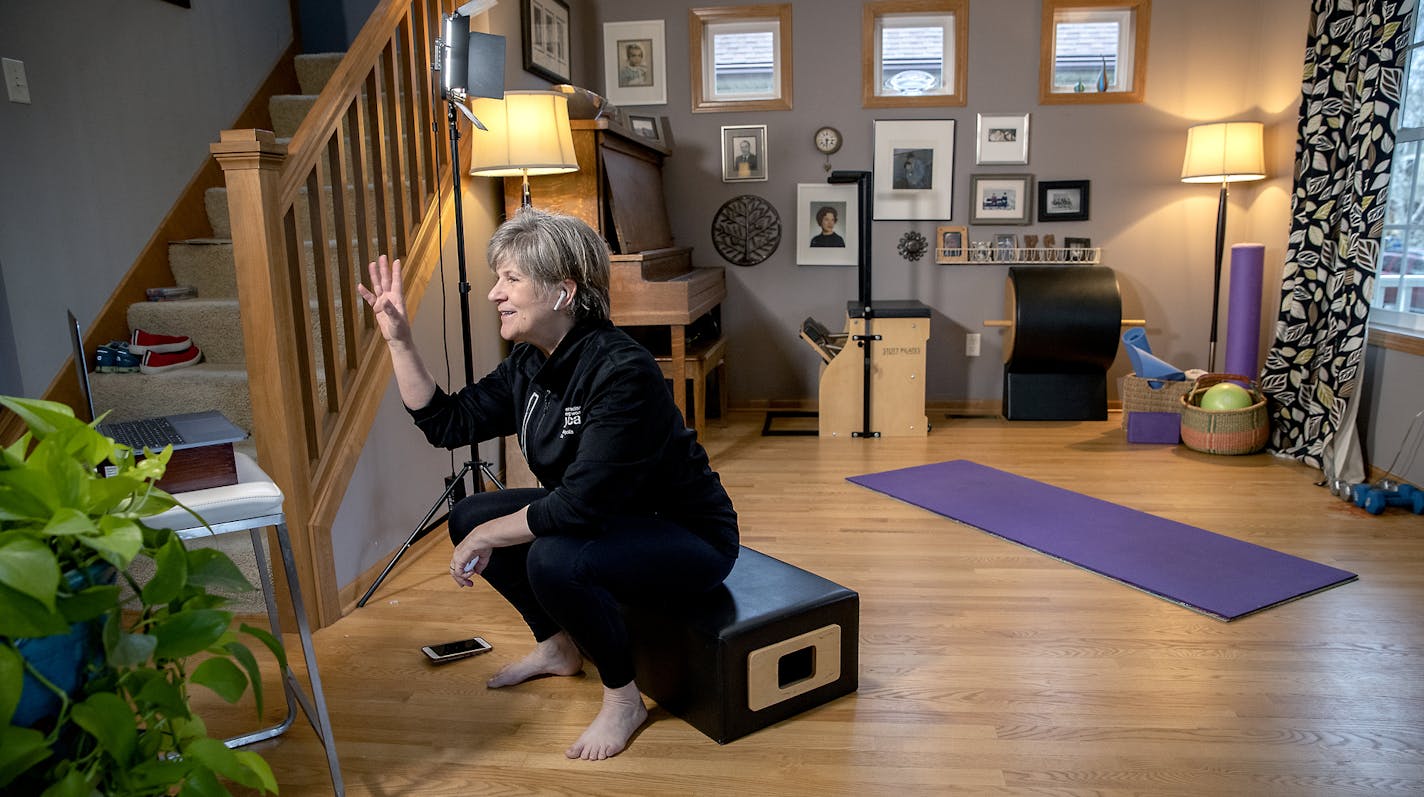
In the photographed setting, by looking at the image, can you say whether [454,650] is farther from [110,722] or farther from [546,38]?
[546,38]

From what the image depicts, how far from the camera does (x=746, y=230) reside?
503cm

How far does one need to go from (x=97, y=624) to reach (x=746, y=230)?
429 cm

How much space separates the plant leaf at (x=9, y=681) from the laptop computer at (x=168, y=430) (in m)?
0.78

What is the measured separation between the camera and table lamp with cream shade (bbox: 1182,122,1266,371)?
4.38 metres

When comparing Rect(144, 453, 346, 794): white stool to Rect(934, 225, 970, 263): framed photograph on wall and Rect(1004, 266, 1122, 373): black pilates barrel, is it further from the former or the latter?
Rect(934, 225, 970, 263): framed photograph on wall

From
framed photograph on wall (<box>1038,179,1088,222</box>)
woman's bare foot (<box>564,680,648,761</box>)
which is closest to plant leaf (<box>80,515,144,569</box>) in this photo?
woman's bare foot (<box>564,680,648,761</box>)

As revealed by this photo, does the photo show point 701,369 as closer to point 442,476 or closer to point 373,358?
point 442,476

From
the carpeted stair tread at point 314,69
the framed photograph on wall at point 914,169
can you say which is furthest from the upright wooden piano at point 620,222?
the framed photograph on wall at point 914,169

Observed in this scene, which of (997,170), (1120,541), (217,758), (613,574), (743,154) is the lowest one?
(1120,541)

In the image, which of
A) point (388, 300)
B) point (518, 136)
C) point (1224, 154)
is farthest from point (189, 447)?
point (1224, 154)

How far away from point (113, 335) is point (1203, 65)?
15.7 feet

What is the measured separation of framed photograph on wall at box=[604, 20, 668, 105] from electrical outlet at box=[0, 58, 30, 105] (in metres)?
2.68

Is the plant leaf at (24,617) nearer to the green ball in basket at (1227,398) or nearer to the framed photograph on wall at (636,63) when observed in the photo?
the green ball in basket at (1227,398)

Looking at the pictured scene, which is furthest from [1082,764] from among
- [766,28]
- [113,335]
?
[766,28]
